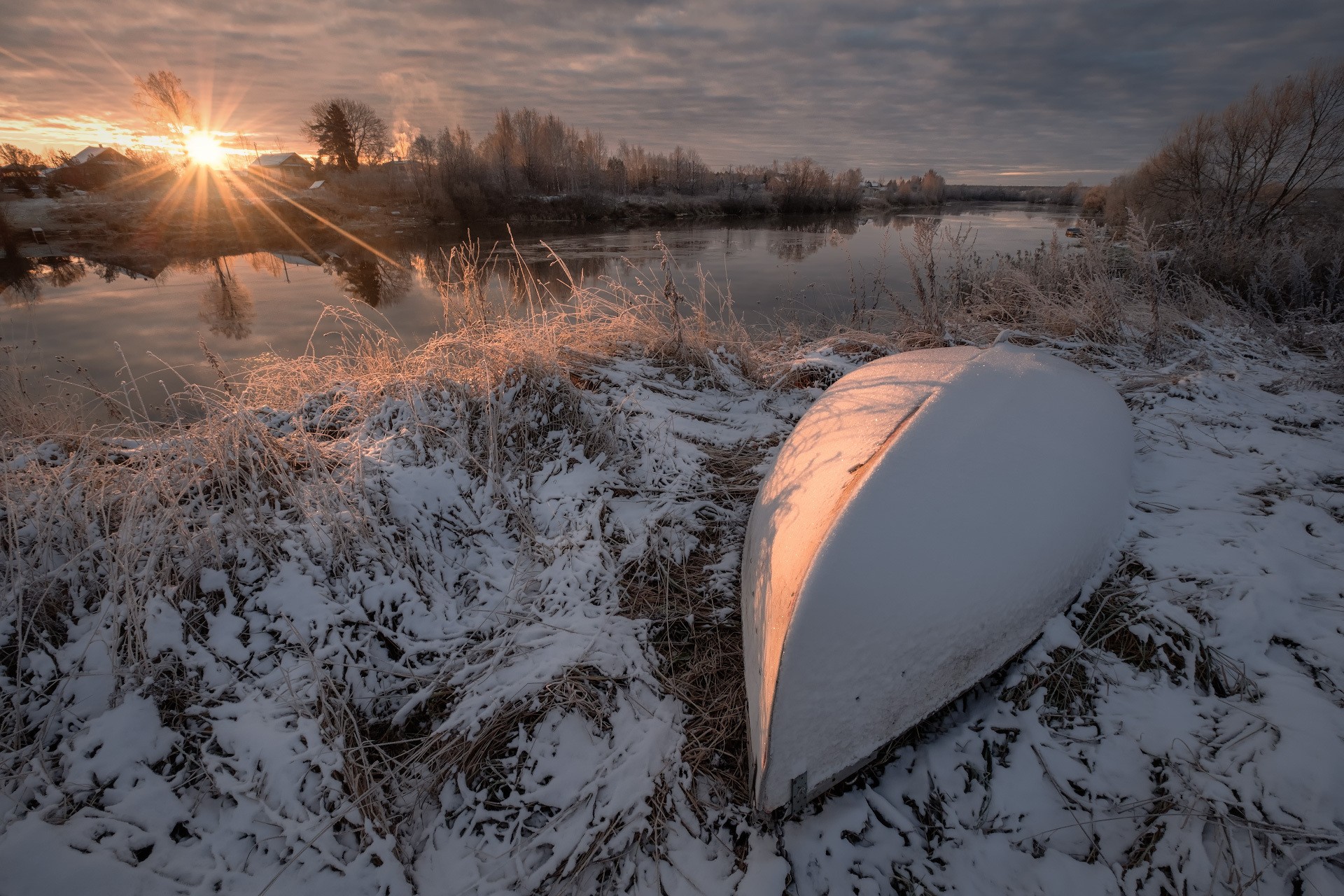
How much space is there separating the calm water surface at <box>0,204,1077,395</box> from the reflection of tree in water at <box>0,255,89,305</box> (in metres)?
0.07

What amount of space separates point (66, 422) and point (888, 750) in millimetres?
5469

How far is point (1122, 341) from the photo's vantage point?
5031 mm

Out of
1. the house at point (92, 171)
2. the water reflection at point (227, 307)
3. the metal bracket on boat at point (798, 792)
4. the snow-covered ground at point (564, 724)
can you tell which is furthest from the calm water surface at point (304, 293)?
the house at point (92, 171)

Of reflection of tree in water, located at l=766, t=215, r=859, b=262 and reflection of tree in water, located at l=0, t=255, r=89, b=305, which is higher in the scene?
reflection of tree in water, located at l=766, t=215, r=859, b=262

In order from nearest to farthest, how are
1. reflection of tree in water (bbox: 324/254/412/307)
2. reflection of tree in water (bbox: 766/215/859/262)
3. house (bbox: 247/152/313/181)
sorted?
reflection of tree in water (bbox: 324/254/412/307), reflection of tree in water (bbox: 766/215/859/262), house (bbox: 247/152/313/181)

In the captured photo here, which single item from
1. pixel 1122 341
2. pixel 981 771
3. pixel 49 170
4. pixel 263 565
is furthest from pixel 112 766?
pixel 49 170

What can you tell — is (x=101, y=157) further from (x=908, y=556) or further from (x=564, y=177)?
(x=908, y=556)

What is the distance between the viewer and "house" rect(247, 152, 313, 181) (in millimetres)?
38312

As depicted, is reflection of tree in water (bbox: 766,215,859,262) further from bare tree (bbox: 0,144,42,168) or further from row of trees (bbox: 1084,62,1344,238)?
bare tree (bbox: 0,144,42,168)

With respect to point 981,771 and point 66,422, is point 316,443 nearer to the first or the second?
point 66,422

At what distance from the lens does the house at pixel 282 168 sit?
1508 inches

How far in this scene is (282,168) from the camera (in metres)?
43.5

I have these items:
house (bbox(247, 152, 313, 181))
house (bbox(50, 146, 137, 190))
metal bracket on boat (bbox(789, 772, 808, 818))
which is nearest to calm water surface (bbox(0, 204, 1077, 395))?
metal bracket on boat (bbox(789, 772, 808, 818))

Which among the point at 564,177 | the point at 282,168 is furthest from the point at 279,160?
the point at 564,177
